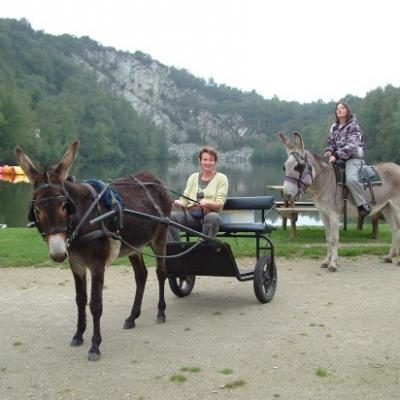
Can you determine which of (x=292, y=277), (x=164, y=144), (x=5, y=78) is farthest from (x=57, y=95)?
(x=292, y=277)

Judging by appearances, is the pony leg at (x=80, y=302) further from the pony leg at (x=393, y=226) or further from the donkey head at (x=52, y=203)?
the pony leg at (x=393, y=226)

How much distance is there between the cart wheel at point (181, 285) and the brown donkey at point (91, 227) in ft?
3.32

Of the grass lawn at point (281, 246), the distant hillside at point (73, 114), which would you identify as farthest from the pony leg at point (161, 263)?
the distant hillside at point (73, 114)

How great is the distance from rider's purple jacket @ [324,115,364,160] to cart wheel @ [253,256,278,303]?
3.30 metres

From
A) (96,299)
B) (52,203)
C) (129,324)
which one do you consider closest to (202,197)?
(129,324)

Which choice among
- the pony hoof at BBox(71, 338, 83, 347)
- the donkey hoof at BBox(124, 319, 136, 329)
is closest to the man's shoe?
the donkey hoof at BBox(124, 319, 136, 329)

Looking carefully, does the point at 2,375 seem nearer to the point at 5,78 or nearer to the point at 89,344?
the point at 89,344

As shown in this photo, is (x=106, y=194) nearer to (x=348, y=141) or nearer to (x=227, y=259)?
(x=227, y=259)

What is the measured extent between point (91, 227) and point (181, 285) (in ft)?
9.89

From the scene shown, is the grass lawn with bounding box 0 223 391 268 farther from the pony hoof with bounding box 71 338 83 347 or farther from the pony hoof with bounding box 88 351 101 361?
the pony hoof with bounding box 88 351 101 361

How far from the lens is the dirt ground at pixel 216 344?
483cm

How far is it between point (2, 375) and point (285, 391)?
8.45 ft

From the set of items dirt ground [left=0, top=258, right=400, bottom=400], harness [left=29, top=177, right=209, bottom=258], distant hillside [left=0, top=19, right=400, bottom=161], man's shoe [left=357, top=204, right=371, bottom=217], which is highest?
distant hillside [left=0, top=19, right=400, bottom=161]

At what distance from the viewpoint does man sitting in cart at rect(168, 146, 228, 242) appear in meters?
7.68
